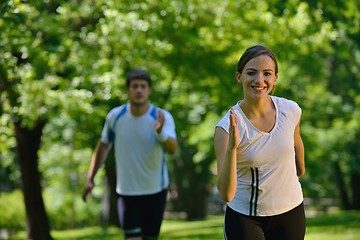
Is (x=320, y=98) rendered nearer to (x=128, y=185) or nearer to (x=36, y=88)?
(x=36, y=88)

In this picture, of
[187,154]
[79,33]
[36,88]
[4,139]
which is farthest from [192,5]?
[187,154]

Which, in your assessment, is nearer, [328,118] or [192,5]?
[192,5]

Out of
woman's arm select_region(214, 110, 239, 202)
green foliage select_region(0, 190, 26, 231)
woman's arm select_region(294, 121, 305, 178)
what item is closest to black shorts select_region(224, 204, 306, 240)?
woman's arm select_region(214, 110, 239, 202)

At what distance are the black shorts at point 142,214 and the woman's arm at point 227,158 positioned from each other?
332 centimetres

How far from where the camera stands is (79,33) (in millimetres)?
15125

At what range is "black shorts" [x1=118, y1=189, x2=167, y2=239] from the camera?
24.4ft

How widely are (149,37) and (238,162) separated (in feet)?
36.7

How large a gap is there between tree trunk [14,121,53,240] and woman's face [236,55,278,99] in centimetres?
1320

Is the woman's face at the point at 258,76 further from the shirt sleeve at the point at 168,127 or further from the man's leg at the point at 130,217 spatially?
the man's leg at the point at 130,217

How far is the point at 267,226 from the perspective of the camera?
448cm

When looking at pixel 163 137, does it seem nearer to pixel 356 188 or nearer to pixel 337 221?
pixel 337 221

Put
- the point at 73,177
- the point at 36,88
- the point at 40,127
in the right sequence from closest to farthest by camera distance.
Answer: the point at 36,88, the point at 40,127, the point at 73,177

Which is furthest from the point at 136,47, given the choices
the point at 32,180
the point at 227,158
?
the point at 227,158

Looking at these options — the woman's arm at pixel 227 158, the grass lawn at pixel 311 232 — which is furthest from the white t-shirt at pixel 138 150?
the grass lawn at pixel 311 232
